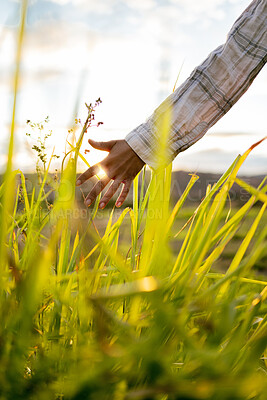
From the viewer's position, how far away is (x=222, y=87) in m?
1.26

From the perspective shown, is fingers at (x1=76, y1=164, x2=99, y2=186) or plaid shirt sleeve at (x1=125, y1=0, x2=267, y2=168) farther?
plaid shirt sleeve at (x1=125, y1=0, x2=267, y2=168)

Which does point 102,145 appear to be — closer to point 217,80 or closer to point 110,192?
point 110,192

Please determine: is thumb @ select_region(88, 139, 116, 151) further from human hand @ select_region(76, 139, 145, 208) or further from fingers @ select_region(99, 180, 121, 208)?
fingers @ select_region(99, 180, 121, 208)

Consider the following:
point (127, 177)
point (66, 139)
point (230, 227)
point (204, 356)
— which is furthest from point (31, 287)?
point (127, 177)

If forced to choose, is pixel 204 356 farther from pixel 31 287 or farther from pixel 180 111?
pixel 180 111

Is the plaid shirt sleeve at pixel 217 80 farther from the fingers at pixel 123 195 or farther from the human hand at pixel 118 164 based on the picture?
the fingers at pixel 123 195

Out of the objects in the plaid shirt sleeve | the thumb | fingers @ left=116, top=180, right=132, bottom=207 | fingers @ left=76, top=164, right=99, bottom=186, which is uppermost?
the plaid shirt sleeve

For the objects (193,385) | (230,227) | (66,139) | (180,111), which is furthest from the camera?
(180,111)

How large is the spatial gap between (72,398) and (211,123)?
3.88ft

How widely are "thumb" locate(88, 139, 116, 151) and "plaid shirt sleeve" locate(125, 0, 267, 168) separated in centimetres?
7

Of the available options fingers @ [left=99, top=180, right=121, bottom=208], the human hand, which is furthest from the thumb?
fingers @ [left=99, top=180, right=121, bottom=208]

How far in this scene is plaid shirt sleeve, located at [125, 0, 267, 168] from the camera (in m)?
1.23

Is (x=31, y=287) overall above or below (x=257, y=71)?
below

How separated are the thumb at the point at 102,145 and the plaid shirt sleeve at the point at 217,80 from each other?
0.24 ft
